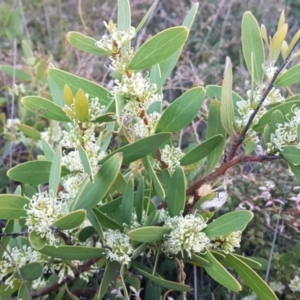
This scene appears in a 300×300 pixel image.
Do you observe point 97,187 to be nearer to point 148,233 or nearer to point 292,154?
point 148,233

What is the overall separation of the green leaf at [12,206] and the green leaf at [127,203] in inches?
5.9

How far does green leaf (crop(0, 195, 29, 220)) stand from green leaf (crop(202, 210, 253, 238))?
28cm

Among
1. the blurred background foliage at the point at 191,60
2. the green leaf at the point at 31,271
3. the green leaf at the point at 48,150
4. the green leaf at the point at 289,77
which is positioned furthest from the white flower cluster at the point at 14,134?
the green leaf at the point at 289,77

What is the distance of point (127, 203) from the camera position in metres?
0.73

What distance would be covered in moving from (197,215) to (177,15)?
51.4 inches

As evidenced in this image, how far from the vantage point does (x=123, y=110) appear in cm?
67

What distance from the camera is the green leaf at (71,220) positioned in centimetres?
61

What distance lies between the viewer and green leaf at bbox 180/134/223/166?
72 centimetres

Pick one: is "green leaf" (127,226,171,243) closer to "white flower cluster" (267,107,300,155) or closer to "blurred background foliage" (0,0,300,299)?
"white flower cluster" (267,107,300,155)

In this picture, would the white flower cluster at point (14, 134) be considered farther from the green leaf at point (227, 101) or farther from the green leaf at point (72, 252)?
the green leaf at point (227, 101)

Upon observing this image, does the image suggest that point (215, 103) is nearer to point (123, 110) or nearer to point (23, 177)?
point (123, 110)

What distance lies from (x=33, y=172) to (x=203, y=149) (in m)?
0.27

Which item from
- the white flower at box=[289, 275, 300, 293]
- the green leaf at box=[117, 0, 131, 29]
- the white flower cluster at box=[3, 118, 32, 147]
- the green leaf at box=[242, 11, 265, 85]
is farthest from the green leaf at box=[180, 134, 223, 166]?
the white flower cluster at box=[3, 118, 32, 147]

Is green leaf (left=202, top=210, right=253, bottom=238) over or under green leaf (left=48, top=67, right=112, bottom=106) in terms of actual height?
under
